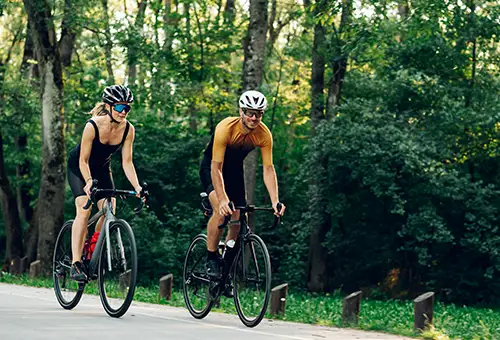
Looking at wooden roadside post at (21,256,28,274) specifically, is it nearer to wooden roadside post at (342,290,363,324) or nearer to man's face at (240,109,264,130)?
wooden roadside post at (342,290,363,324)

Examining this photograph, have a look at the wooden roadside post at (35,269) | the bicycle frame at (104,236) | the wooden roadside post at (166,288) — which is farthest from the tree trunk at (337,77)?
the bicycle frame at (104,236)

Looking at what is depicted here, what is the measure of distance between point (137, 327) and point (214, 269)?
58.6 inches

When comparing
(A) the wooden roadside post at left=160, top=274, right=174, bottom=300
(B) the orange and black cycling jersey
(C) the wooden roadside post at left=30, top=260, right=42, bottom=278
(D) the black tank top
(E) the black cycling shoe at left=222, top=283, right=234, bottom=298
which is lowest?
(C) the wooden roadside post at left=30, top=260, right=42, bottom=278

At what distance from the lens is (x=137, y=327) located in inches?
325

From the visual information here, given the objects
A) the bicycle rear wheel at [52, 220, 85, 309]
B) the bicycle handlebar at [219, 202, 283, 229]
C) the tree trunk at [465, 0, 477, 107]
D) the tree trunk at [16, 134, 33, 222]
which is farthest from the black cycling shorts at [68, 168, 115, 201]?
the tree trunk at [16, 134, 33, 222]

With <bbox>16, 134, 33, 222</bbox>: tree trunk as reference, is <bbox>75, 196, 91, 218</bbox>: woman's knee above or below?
above

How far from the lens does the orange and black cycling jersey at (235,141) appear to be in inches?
354

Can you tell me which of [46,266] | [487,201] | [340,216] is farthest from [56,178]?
[487,201]

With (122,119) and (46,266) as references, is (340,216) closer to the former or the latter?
(46,266)

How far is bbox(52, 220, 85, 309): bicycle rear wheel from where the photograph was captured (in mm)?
10188

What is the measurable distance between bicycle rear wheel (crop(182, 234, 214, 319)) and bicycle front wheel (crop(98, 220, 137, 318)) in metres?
1.04

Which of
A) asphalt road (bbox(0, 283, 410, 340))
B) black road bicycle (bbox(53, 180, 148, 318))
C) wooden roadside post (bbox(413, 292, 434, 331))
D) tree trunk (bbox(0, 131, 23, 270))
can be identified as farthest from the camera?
tree trunk (bbox(0, 131, 23, 270))

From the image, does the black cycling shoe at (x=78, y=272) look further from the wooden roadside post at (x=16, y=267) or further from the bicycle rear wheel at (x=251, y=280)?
the wooden roadside post at (x=16, y=267)

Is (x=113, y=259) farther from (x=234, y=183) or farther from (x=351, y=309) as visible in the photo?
(x=351, y=309)
